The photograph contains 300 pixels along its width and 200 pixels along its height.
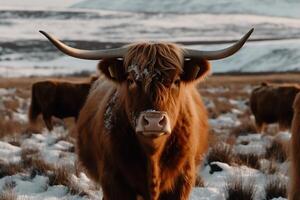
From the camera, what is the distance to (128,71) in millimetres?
4285

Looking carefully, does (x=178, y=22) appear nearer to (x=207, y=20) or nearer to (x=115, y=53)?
(x=207, y=20)

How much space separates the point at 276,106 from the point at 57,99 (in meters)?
5.33

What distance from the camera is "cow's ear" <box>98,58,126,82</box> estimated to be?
444cm

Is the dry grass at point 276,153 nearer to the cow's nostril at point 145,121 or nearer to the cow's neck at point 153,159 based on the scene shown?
the cow's neck at point 153,159

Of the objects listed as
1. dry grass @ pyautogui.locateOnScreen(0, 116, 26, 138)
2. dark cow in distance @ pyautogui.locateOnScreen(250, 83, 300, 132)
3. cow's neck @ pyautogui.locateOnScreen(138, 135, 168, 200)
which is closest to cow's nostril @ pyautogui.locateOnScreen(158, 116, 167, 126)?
cow's neck @ pyautogui.locateOnScreen(138, 135, 168, 200)

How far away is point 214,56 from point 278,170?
333 centimetres

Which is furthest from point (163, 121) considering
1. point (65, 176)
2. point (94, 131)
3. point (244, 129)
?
point (244, 129)

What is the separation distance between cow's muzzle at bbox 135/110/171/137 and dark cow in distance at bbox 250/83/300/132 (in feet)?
30.7

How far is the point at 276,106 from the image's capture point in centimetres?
1371

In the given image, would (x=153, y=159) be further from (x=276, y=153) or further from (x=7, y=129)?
(x=7, y=129)

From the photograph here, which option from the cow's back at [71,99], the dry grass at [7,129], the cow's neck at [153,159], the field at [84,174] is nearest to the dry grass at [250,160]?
the field at [84,174]

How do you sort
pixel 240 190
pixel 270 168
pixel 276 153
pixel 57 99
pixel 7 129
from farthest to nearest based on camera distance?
1. pixel 57 99
2. pixel 7 129
3. pixel 276 153
4. pixel 270 168
5. pixel 240 190

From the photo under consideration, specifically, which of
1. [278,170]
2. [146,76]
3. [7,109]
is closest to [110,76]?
[146,76]

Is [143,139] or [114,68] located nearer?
[143,139]
